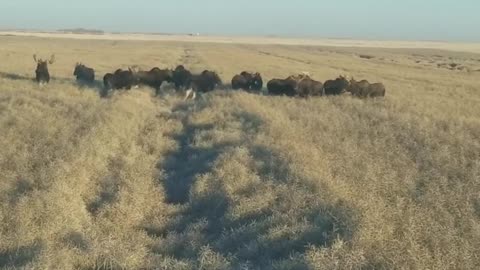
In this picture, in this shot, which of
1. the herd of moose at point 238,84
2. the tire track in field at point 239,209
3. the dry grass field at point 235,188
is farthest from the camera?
the herd of moose at point 238,84

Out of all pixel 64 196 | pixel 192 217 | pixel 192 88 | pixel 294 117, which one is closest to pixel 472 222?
pixel 192 217

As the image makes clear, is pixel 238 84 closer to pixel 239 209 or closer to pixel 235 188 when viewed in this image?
pixel 235 188

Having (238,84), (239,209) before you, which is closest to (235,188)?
(239,209)

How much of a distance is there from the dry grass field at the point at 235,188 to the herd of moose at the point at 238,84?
4320 mm

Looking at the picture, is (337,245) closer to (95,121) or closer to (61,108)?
(95,121)

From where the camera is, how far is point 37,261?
700 cm

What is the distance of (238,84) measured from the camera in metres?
24.9

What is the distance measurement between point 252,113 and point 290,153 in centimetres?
541

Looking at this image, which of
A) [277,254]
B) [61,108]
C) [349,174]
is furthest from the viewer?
[61,108]

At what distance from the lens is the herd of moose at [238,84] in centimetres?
2306

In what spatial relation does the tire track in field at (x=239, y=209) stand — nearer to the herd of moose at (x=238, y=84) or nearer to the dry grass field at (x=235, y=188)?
the dry grass field at (x=235, y=188)

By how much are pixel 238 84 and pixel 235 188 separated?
48.6ft

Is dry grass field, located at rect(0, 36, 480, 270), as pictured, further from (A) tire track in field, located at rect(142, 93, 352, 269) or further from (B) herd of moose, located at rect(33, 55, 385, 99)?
(B) herd of moose, located at rect(33, 55, 385, 99)

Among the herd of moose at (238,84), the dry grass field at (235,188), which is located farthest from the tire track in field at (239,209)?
the herd of moose at (238,84)
